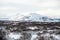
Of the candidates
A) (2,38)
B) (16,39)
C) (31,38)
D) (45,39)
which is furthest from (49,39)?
(2,38)

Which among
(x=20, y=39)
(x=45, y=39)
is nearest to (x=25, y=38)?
(x=20, y=39)

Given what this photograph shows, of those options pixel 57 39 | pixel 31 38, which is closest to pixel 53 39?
pixel 57 39

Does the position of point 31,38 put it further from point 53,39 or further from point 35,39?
point 53,39

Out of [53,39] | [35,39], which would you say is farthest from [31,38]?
[53,39]

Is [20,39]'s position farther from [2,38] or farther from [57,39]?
[57,39]

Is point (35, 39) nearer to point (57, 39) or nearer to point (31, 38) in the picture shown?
point (31, 38)
